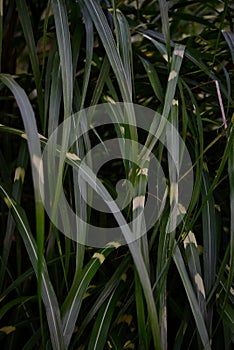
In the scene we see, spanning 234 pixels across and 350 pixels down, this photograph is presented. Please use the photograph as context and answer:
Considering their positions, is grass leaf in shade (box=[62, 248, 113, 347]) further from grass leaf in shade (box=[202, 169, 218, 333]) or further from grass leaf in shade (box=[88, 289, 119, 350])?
grass leaf in shade (box=[202, 169, 218, 333])

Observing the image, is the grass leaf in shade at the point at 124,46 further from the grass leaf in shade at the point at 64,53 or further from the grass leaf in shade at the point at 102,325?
the grass leaf in shade at the point at 102,325

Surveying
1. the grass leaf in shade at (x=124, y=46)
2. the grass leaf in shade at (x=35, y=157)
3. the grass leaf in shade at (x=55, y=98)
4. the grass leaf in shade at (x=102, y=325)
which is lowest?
the grass leaf in shade at (x=102, y=325)

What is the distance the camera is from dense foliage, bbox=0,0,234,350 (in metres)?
0.52

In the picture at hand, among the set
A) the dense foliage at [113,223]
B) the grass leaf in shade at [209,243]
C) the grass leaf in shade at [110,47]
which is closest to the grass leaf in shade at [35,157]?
the dense foliage at [113,223]

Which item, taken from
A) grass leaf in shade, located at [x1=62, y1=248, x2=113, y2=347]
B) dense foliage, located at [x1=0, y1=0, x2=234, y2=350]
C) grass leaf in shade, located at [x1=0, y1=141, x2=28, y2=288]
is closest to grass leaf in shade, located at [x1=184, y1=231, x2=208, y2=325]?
dense foliage, located at [x1=0, y1=0, x2=234, y2=350]

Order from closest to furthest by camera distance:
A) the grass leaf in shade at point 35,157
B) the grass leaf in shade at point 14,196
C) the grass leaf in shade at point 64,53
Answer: the grass leaf in shade at point 35,157 < the grass leaf in shade at point 64,53 < the grass leaf in shade at point 14,196

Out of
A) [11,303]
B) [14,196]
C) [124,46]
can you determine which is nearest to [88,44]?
[124,46]

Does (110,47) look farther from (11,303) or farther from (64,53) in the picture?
(11,303)

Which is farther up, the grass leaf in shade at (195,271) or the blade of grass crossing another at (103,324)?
the grass leaf in shade at (195,271)

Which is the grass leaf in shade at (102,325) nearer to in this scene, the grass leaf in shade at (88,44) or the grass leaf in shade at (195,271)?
the grass leaf in shade at (195,271)

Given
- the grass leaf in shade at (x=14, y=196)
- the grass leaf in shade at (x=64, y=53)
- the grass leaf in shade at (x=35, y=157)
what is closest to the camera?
the grass leaf in shade at (x=35, y=157)

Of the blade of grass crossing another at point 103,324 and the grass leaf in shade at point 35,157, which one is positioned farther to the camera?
the blade of grass crossing another at point 103,324

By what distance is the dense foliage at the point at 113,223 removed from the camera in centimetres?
52

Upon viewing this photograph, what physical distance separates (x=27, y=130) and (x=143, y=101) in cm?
45
